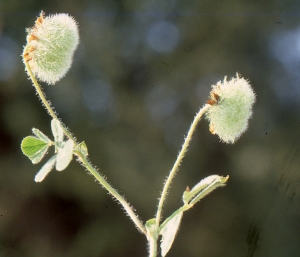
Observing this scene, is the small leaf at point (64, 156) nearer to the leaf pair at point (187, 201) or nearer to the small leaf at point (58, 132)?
the small leaf at point (58, 132)

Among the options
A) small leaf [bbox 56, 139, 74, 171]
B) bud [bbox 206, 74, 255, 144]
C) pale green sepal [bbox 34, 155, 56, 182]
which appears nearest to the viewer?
small leaf [bbox 56, 139, 74, 171]

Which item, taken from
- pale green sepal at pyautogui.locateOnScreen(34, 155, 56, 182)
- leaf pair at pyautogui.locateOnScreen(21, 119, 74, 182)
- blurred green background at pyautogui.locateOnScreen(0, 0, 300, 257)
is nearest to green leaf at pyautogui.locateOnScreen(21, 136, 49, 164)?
leaf pair at pyautogui.locateOnScreen(21, 119, 74, 182)

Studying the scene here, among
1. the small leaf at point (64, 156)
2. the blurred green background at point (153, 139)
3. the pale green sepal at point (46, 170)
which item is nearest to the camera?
the small leaf at point (64, 156)

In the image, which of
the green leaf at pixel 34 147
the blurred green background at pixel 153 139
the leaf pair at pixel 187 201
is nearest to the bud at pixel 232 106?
the leaf pair at pixel 187 201

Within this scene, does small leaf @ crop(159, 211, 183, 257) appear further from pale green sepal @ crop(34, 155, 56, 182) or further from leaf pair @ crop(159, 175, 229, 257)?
pale green sepal @ crop(34, 155, 56, 182)

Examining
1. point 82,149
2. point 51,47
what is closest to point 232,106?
point 82,149

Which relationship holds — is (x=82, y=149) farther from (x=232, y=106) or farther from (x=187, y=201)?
(x=232, y=106)

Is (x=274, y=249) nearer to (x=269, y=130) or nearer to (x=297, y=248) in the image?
(x=297, y=248)
